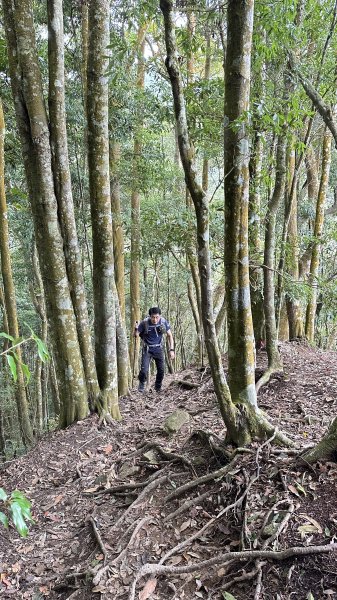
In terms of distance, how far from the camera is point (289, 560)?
2744 mm

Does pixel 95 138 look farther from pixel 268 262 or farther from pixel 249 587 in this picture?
pixel 249 587

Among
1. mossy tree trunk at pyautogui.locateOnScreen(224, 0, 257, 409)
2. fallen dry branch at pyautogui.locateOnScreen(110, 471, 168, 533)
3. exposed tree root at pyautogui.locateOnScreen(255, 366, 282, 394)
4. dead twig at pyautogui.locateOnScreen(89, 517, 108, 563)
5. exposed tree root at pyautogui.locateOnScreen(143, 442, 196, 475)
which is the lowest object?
dead twig at pyautogui.locateOnScreen(89, 517, 108, 563)

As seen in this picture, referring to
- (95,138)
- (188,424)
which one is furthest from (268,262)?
(95,138)

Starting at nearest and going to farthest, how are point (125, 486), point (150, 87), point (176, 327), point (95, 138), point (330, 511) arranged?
point (330, 511) → point (125, 486) → point (95, 138) → point (150, 87) → point (176, 327)

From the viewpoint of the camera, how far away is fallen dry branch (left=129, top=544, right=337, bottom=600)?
8.79ft

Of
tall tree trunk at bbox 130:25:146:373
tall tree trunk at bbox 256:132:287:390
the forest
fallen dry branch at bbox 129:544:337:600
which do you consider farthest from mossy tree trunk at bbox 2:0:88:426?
tall tree trunk at bbox 130:25:146:373

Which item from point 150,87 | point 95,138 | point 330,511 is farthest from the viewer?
point 150,87

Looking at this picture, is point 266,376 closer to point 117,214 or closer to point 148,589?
point 148,589

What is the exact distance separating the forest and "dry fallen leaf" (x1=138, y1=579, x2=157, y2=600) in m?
0.01

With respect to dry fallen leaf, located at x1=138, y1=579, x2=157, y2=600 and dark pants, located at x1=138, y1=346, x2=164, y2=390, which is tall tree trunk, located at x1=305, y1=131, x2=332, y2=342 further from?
dry fallen leaf, located at x1=138, y1=579, x2=157, y2=600

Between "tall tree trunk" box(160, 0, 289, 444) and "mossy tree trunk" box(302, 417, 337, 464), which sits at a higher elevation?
"tall tree trunk" box(160, 0, 289, 444)

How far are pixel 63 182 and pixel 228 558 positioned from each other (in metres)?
5.13

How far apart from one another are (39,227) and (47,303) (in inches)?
43.0

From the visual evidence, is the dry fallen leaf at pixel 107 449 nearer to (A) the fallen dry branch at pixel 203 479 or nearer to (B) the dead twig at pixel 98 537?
(B) the dead twig at pixel 98 537
